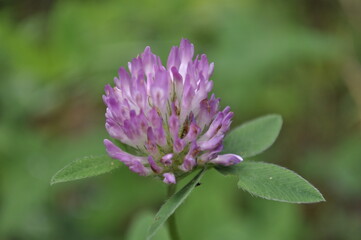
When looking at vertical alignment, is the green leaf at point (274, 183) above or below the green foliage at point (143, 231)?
above

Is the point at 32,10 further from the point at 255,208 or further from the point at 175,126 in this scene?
the point at 175,126

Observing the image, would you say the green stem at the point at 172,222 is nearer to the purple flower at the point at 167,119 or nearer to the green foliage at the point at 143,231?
the purple flower at the point at 167,119

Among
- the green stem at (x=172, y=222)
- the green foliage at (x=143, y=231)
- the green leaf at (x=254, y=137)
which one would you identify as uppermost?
the green leaf at (x=254, y=137)

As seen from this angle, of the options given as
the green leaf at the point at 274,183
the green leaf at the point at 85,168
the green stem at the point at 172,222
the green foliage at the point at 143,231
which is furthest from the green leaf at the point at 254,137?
the green foliage at the point at 143,231

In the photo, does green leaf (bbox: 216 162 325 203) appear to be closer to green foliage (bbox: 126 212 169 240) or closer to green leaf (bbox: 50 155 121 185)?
green leaf (bbox: 50 155 121 185)

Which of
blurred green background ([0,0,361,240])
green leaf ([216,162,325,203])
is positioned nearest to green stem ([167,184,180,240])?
green leaf ([216,162,325,203])

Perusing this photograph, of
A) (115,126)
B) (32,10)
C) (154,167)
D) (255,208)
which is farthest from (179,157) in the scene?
(32,10)
